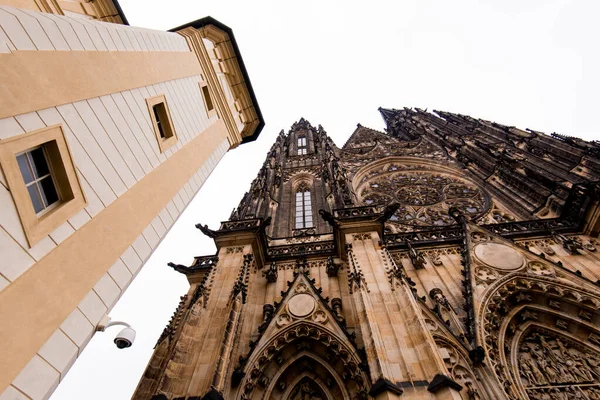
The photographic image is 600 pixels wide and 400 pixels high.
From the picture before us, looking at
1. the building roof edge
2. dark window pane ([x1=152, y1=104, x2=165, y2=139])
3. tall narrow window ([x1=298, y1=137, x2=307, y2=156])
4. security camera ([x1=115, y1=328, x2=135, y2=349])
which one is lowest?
security camera ([x1=115, y1=328, x2=135, y2=349])

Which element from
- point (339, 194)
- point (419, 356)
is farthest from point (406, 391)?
point (339, 194)

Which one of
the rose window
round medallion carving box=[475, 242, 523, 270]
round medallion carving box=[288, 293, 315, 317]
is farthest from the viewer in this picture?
the rose window

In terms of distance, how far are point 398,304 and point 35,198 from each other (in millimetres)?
5896

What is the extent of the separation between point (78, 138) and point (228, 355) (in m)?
4.24

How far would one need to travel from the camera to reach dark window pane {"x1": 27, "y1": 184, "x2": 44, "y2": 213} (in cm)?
323

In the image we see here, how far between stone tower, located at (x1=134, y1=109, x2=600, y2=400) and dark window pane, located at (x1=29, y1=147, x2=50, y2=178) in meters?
3.82

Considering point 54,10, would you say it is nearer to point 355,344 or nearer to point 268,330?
point 268,330

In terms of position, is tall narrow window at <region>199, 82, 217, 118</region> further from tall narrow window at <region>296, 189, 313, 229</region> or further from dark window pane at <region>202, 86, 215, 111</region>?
tall narrow window at <region>296, 189, 313, 229</region>

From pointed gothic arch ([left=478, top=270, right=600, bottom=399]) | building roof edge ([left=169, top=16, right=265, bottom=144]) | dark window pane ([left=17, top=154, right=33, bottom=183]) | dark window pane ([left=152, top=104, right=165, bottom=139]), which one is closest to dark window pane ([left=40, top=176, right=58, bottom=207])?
dark window pane ([left=17, top=154, right=33, bottom=183])

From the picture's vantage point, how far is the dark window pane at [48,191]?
3.45m

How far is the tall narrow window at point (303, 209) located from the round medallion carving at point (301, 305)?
193 inches

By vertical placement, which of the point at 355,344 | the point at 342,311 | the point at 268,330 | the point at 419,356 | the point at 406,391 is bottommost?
the point at 406,391

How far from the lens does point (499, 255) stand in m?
8.50

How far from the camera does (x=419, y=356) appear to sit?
5.05m
